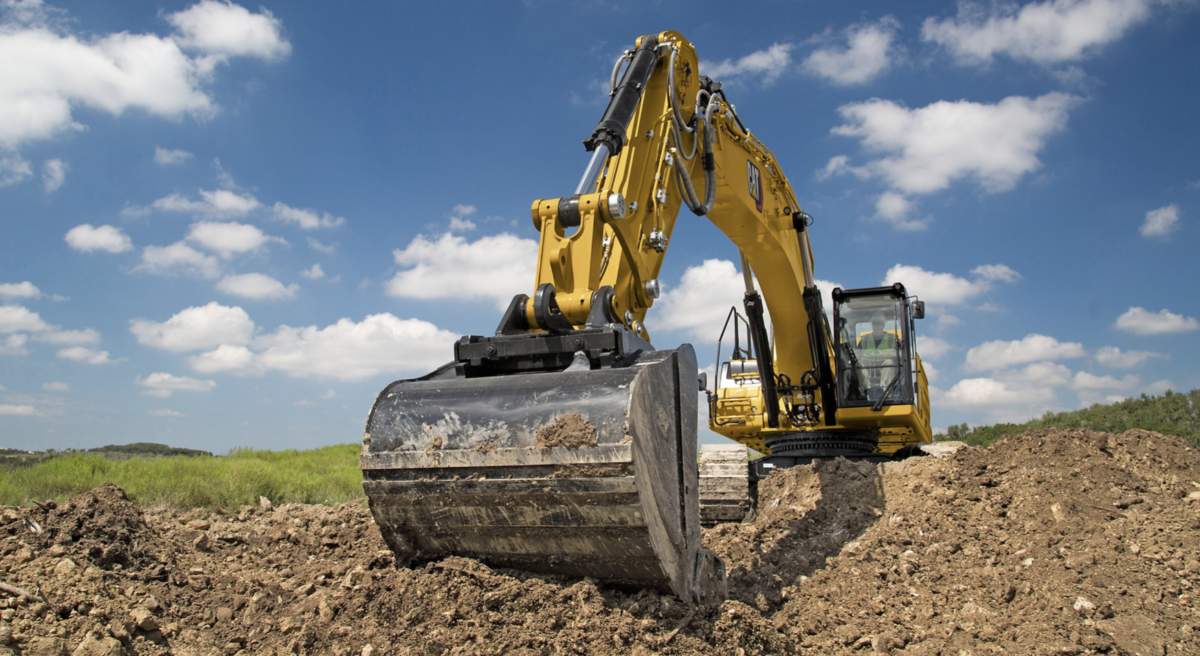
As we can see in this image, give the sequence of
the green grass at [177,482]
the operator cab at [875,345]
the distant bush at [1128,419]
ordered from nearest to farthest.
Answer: the green grass at [177,482], the operator cab at [875,345], the distant bush at [1128,419]

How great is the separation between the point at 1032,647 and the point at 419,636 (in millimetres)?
3052

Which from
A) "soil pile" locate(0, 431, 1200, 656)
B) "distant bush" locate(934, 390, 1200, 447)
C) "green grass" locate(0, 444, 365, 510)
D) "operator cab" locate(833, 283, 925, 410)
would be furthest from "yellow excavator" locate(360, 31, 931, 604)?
"distant bush" locate(934, 390, 1200, 447)

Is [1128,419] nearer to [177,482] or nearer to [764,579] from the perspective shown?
[764,579]

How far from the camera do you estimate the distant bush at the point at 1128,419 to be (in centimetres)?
1535

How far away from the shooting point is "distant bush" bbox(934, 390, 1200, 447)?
1535 cm

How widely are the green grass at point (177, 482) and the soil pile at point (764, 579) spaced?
2.09ft

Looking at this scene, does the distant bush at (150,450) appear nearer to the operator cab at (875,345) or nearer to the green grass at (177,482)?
the green grass at (177,482)

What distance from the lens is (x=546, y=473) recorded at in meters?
3.07

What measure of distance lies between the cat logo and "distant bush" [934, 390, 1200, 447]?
33.6 feet

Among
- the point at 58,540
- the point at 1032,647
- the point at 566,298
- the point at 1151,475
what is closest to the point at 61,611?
the point at 58,540

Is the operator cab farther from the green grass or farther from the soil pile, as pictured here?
the green grass

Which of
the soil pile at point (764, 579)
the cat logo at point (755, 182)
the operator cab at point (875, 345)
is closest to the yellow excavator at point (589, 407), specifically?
the soil pile at point (764, 579)

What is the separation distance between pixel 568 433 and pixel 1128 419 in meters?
20.2

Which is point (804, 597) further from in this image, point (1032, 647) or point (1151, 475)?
point (1151, 475)
